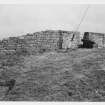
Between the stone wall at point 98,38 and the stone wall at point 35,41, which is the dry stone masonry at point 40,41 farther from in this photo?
the stone wall at point 98,38

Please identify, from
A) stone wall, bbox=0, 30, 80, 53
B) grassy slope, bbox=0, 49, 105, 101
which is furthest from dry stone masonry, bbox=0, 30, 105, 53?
grassy slope, bbox=0, 49, 105, 101

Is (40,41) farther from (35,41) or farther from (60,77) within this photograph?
(60,77)

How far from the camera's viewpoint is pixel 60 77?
673 centimetres

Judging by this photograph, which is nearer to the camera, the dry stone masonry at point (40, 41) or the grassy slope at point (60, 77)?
the grassy slope at point (60, 77)

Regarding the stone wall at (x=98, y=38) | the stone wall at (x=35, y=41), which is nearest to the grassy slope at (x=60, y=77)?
the stone wall at (x=35, y=41)

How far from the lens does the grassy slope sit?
19.1ft

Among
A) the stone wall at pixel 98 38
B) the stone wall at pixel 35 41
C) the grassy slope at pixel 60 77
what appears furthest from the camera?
the stone wall at pixel 98 38

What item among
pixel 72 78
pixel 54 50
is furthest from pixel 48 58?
pixel 72 78

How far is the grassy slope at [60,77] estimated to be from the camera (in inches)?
229

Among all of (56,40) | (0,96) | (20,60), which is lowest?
(0,96)

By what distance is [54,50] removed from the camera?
8.99 metres

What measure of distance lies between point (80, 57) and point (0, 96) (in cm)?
331

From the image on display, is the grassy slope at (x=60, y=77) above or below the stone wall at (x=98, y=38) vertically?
below

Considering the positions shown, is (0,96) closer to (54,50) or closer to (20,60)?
(20,60)
